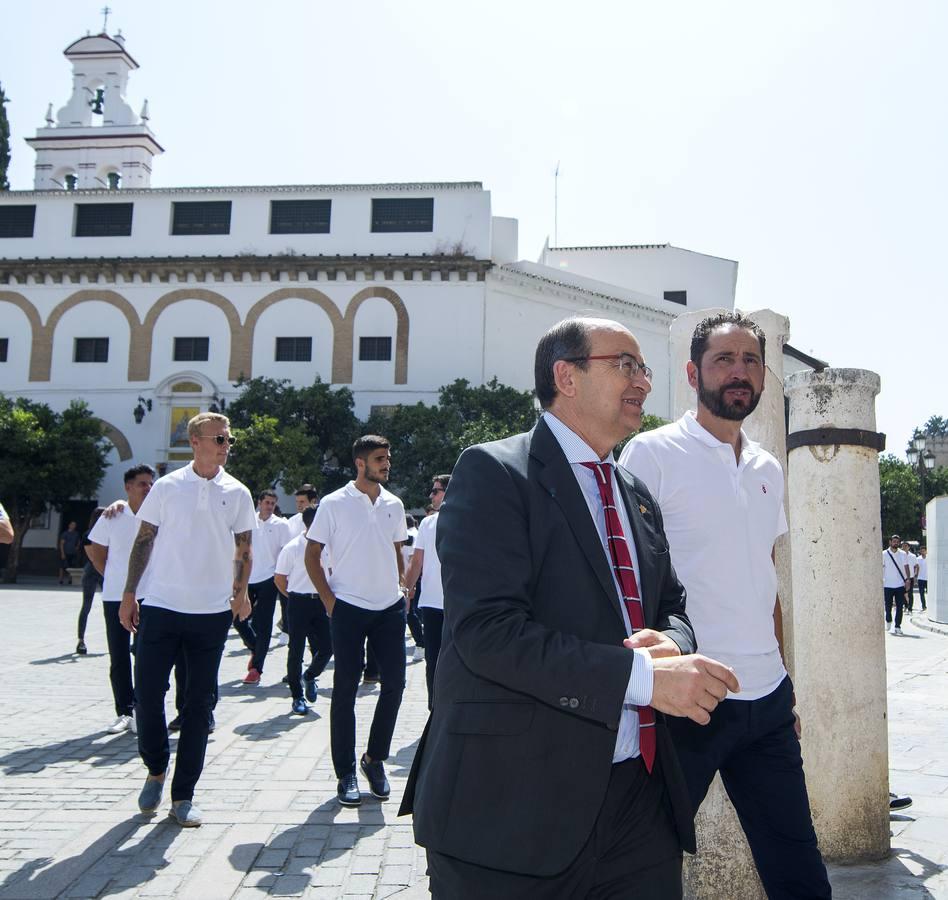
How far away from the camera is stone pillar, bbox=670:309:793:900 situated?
155 inches

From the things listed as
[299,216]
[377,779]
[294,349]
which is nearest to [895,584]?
[377,779]

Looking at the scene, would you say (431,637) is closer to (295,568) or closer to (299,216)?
(295,568)

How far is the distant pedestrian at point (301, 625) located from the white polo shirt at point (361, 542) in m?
2.68

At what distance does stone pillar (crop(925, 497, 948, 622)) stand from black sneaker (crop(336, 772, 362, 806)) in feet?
57.9

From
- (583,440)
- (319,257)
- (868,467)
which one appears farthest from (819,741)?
(319,257)

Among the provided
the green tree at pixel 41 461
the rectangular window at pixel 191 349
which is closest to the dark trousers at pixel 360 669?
the green tree at pixel 41 461

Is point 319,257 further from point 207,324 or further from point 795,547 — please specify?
point 795,547

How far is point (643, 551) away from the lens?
2592 mm

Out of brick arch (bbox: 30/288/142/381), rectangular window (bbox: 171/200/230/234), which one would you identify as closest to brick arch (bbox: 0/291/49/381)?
brick arch (bbox: 30/288/142/381)

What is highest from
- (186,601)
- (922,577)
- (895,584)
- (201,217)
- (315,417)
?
(201,217)

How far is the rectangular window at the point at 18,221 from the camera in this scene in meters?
41.4

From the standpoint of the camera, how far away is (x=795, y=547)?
4.79 m

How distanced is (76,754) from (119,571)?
5.67 ft

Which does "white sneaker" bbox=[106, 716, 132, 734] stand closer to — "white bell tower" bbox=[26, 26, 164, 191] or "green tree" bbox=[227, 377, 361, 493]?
"green tree" bbox=[227, 377, 361, 493]
